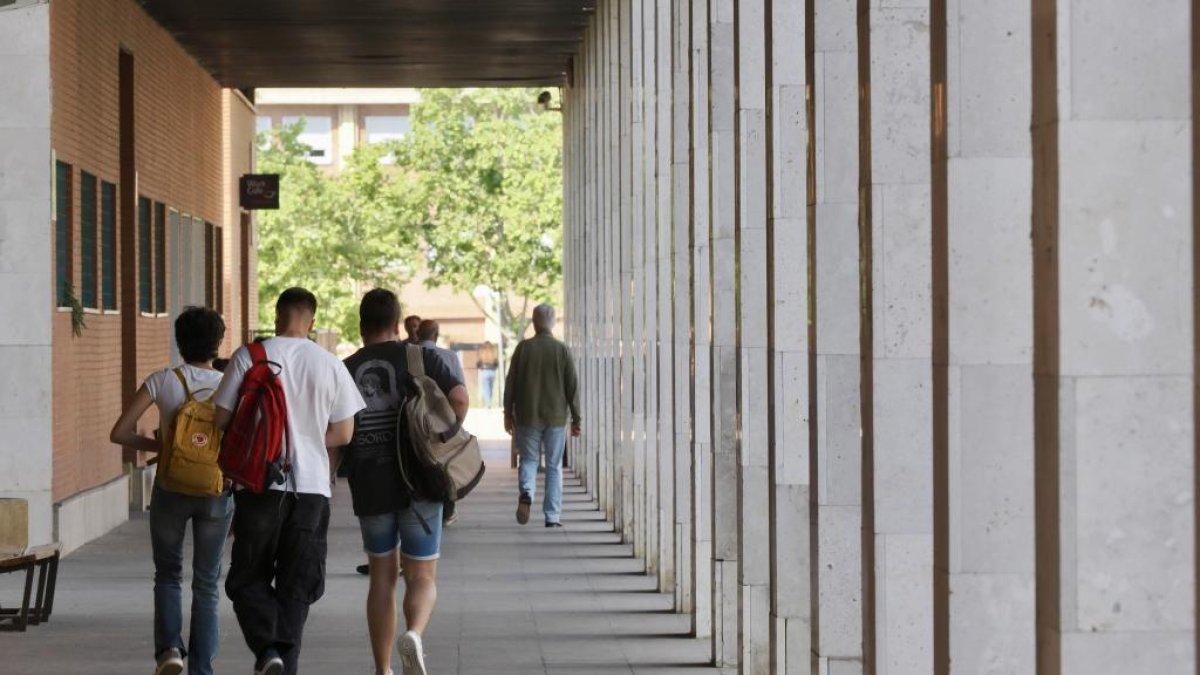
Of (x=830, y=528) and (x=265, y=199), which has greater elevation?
(x=265, y=199)

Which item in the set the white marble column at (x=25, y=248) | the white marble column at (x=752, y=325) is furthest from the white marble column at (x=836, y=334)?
the white marble column at (x=25, y=248)

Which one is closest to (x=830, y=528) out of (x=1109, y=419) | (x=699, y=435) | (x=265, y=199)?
(x=1109, y=419)

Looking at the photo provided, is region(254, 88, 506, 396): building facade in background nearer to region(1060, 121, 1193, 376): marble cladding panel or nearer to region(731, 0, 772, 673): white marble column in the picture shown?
region(731, 0, 772, 673): white marble column

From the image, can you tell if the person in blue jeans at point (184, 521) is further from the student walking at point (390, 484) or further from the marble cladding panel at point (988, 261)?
the marble cladding panel at point (988, 261)

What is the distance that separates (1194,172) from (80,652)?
28.6 feet

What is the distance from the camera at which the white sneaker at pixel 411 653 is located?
1038cm

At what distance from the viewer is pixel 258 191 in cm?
3650

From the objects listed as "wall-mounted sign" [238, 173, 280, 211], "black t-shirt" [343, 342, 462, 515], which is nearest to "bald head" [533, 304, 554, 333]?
"black t-shirt" [343, 342, 462, 515]

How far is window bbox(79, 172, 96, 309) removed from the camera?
21.5 m

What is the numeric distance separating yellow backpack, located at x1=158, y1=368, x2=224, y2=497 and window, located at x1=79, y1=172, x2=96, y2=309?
1170 centimetres

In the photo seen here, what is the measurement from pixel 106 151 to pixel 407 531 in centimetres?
1322

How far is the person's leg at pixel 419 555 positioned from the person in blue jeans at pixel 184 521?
0.77 metres

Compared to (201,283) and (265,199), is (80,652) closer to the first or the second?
(201,283)

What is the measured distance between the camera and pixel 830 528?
892 centimetres
